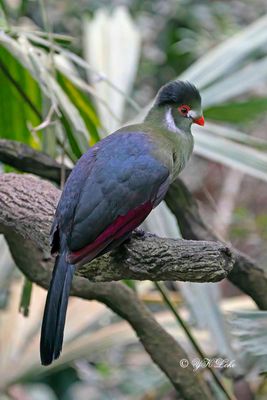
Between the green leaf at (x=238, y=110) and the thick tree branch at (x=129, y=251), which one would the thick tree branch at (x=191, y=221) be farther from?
the green leaf at (x=238, y=110)

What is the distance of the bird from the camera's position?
157 cm

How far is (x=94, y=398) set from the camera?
3.84 metres

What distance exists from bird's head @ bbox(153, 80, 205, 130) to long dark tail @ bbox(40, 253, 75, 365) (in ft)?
2.07

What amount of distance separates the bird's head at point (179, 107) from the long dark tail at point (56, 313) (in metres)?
0.63

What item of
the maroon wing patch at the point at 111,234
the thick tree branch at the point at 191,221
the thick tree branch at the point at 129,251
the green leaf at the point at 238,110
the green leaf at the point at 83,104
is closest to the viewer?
the thick tree branch at the point at 129,251

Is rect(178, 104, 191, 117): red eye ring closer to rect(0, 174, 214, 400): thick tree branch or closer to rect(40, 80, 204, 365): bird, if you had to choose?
rect(40, 80, 204, 365): bird

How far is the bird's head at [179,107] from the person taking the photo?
2.06 metres

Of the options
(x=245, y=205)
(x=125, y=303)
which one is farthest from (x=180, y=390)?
(x=245, y=205)

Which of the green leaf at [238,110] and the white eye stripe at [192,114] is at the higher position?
the white eye stripe at [192,114]

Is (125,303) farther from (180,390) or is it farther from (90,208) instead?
(90,208)

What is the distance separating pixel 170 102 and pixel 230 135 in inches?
8.9

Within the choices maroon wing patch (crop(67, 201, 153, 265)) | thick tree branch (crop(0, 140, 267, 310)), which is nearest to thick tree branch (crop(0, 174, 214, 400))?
thick tree branch (crop(0, 140, 267, 310))

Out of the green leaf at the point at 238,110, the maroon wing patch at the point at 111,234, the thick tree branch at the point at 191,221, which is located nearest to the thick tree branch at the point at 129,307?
the thick tree branch at the point at 191,221

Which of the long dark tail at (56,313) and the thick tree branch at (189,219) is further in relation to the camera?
the thick tree branch at (189,219)
